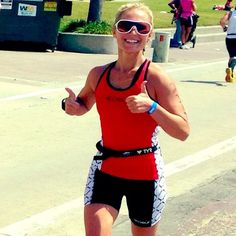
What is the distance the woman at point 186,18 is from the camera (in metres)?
22.3

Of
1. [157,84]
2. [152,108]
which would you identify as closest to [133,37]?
[157,84]

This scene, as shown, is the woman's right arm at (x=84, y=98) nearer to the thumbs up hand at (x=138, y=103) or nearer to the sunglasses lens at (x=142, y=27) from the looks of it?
the sunglasses lens at (x=142, y=27)

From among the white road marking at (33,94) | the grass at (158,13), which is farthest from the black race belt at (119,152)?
the grass at (158,13)

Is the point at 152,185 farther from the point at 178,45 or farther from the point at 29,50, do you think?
the point at 178,45

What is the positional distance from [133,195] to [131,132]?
36 centimetres

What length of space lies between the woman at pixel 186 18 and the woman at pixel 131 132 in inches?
730

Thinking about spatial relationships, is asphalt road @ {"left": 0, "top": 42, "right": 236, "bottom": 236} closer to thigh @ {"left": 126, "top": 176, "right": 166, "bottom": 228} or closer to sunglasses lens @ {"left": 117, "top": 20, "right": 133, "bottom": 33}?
thigh @ {"left": 126, "top": 176, "right": 166, "bottom": 228}

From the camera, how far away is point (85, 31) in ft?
66.1

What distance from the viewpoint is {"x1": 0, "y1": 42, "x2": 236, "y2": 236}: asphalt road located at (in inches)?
232

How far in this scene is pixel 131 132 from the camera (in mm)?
3967

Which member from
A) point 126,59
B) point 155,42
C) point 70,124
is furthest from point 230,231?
point 155,42

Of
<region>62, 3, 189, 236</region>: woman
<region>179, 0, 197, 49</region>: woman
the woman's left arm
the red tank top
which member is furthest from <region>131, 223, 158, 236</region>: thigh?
<region>179, 0, 197, 49</region>: woman

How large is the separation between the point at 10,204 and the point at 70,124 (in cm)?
382

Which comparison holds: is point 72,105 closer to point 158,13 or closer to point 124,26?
point 124,26
